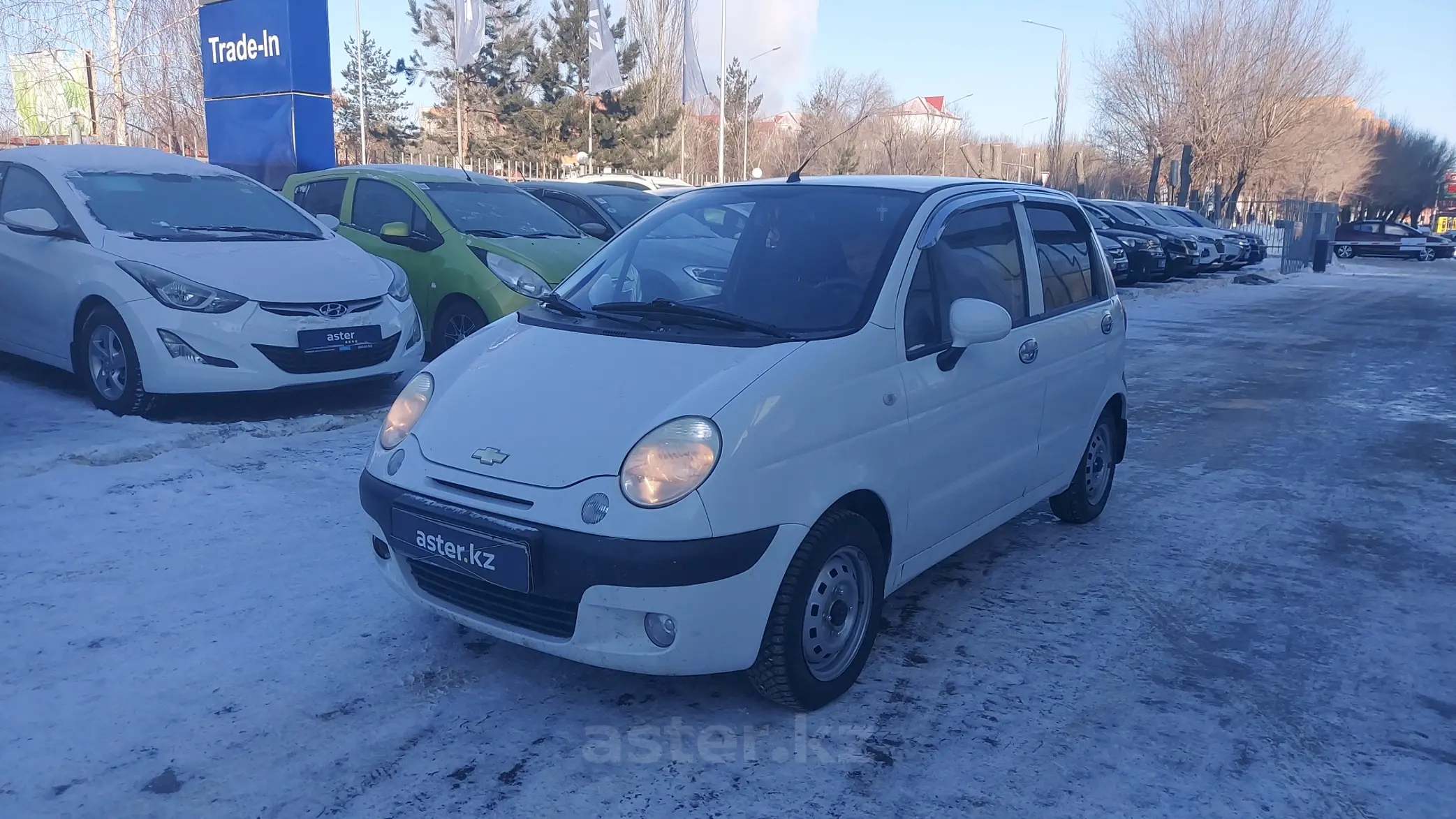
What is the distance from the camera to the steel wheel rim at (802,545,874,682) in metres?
3.43

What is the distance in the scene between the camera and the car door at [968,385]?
12.7ft

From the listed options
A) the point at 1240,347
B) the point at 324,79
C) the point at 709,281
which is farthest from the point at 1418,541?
the point at 324,79

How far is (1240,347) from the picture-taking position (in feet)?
43.1

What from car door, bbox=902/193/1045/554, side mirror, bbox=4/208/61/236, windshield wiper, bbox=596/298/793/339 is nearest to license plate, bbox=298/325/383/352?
side mirror, bbox=4/208/61/236

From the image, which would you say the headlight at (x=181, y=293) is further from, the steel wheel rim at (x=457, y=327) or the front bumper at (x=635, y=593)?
the front bumper at (x=635, y=593)

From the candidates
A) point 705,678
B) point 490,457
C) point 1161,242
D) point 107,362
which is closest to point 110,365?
point 107,362

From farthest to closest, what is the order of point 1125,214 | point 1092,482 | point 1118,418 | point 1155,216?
point 1155,216
point 1125,214
point 1118,418
point 1092,482

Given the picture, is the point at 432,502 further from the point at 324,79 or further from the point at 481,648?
the point at 324,79

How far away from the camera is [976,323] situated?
3.84m

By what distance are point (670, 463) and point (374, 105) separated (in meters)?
65.5

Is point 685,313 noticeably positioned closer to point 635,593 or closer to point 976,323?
point 976,323

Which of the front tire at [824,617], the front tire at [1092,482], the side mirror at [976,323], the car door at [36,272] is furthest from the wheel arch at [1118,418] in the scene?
the car door at [36,272]

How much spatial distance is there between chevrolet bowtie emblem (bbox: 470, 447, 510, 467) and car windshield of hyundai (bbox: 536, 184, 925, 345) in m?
0.73

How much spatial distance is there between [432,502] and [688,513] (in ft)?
2.77
